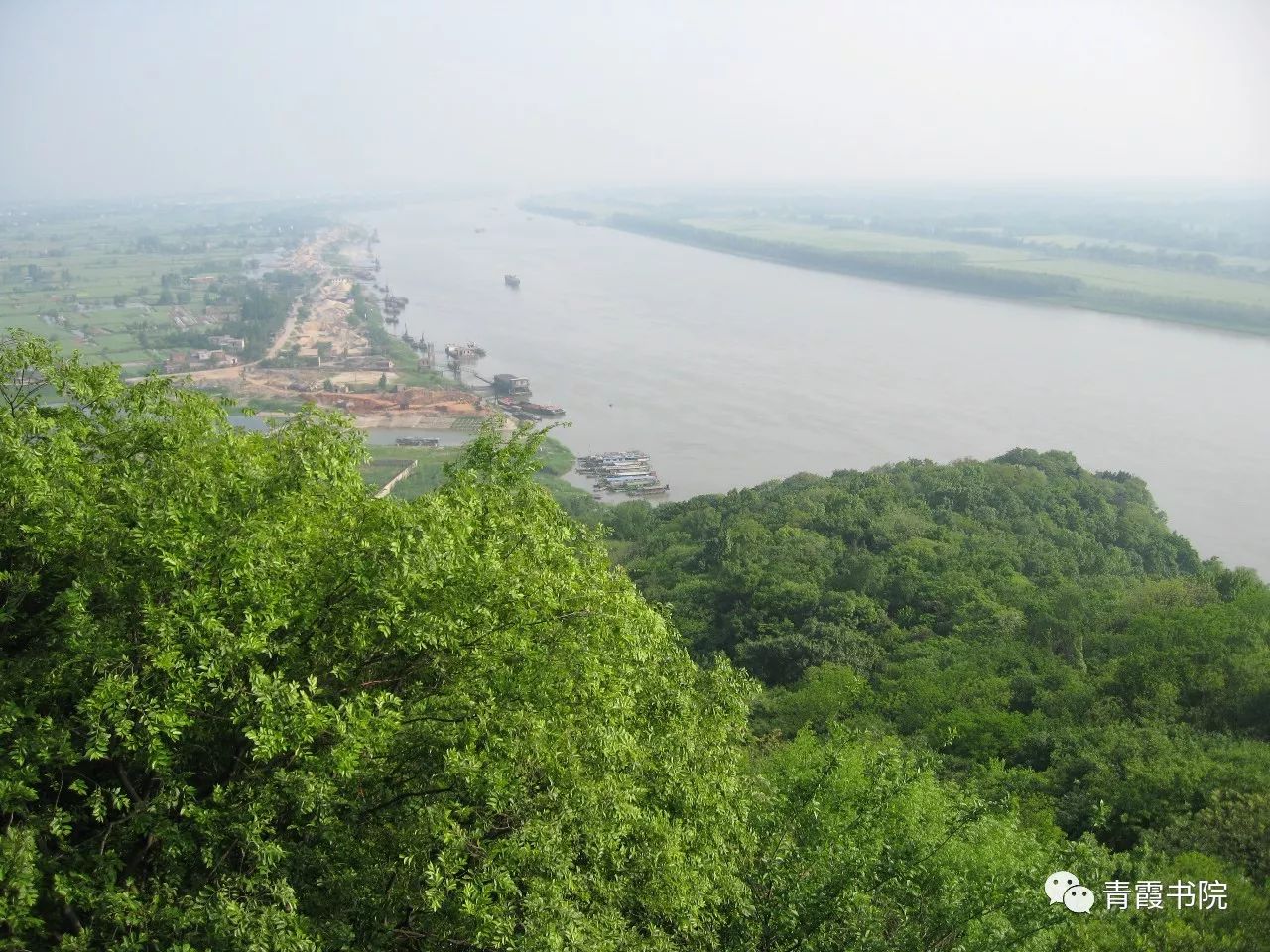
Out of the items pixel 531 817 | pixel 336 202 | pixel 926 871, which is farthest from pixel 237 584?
pixel 336 202

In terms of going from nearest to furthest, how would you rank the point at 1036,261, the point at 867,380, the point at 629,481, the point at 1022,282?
the point at 629,481 < the point at 867,380 < the point at 1022,282 < the point at 1036,261

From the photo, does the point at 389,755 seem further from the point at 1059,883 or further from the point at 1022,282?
the point at 1022,282

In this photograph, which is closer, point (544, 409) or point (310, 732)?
point (310, 732)

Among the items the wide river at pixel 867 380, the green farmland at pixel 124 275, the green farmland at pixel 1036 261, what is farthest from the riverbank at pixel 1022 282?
the green farmland at pixel 124 275

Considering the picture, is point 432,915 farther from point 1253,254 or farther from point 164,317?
point 1253,254

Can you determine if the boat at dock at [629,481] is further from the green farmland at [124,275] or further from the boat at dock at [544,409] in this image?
the green farmland at [124,275]

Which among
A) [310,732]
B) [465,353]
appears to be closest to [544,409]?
[465,353]
